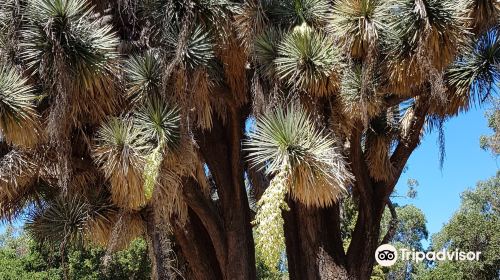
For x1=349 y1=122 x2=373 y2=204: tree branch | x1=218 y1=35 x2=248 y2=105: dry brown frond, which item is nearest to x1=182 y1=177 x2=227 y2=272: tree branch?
x1=218 y1=35 x2=248 y2=105: dry brown frond

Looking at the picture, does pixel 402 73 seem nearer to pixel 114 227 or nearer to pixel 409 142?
pixel 409 142

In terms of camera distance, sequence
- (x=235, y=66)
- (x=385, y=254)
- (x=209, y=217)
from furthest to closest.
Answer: (x=385, y=254)
(x=209, y=217)
(x=235, y=66)

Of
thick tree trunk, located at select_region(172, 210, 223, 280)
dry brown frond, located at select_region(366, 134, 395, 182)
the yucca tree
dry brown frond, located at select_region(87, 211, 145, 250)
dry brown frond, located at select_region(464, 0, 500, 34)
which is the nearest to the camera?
the yucca tree

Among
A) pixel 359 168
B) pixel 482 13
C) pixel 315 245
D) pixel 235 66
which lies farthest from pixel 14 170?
pixel 482 13

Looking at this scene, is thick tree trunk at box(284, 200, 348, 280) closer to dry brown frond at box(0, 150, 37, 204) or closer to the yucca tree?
the yucca tree

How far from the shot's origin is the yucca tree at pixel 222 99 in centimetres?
629

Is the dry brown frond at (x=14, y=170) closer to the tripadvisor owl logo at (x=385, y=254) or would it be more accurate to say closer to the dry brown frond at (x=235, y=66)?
the dry brown frond at (x=235, y=66)

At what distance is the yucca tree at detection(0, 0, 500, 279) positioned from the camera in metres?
6.29

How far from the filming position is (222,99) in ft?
24.9

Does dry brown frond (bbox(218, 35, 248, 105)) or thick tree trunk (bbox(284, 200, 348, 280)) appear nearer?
dry brown frond (bbox(218, 35, 248, 105))

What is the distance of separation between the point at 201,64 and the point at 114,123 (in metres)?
1.23

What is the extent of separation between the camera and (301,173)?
234 inches

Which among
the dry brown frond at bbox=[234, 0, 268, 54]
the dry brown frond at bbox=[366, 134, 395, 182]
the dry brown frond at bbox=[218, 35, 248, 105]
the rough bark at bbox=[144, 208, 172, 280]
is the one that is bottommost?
the rough bark at bbox=[144, 208, 172, 280]

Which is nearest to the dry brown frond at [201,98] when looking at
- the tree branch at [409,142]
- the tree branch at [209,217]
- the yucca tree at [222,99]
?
the yucca tree at [222,99]
